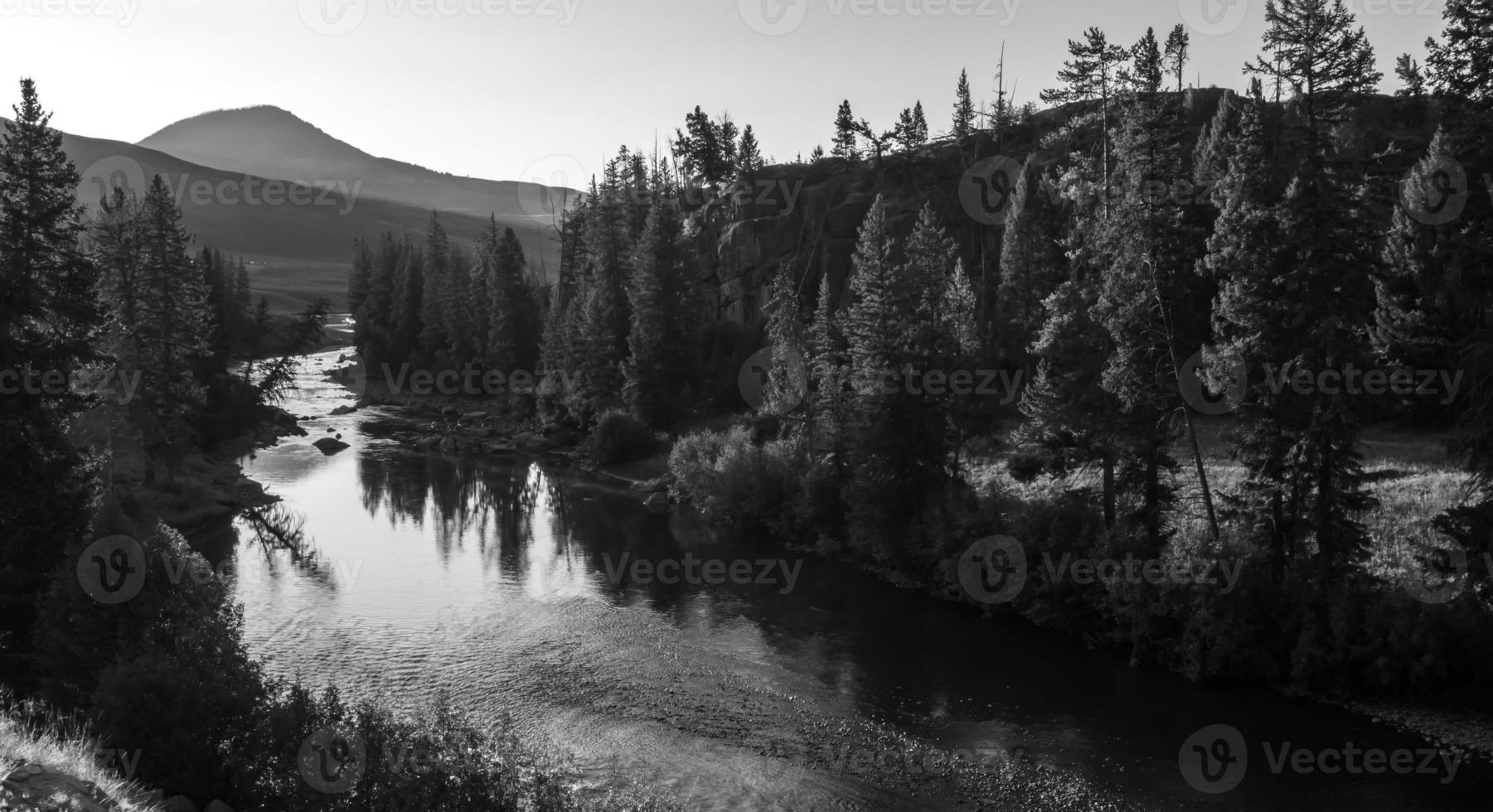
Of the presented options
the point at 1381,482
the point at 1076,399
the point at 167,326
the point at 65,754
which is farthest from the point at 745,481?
the point at 65,754

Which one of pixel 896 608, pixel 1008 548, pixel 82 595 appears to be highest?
Result: pixel 82 595

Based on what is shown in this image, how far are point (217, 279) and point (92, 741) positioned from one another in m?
106

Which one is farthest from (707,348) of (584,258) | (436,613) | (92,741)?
(92,741)

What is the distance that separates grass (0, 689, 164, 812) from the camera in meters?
13.7

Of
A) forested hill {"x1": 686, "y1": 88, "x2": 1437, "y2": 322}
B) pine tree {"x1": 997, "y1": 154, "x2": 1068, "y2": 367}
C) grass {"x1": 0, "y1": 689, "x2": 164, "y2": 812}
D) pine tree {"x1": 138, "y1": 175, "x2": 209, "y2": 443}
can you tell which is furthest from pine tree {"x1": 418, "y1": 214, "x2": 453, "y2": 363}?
grass {"x1": 0, "y1": 689, "x2": 164, "y2": 812}

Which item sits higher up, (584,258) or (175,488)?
(584,258)

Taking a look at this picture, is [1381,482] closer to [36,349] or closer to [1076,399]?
[1076,399]

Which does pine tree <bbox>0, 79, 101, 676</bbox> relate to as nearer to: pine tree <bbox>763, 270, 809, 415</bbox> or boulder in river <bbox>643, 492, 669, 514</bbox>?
boulder in river <bbox>643, 492, 669, 514</bbox>

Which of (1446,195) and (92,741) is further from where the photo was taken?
(1446,195)

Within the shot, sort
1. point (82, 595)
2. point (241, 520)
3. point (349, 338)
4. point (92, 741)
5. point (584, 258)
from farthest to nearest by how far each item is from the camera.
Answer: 1. point (349, 338)
2. point (584, 258)
3. point (241, 520)
4. point (82, 595)
5. point (92, 741)

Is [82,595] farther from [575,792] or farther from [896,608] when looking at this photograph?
[896,608]

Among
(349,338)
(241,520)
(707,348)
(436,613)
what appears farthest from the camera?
(349,338)

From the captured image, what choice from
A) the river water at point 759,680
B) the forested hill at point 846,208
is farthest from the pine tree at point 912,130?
the river water at point 759,680

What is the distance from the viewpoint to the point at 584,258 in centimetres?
9256
